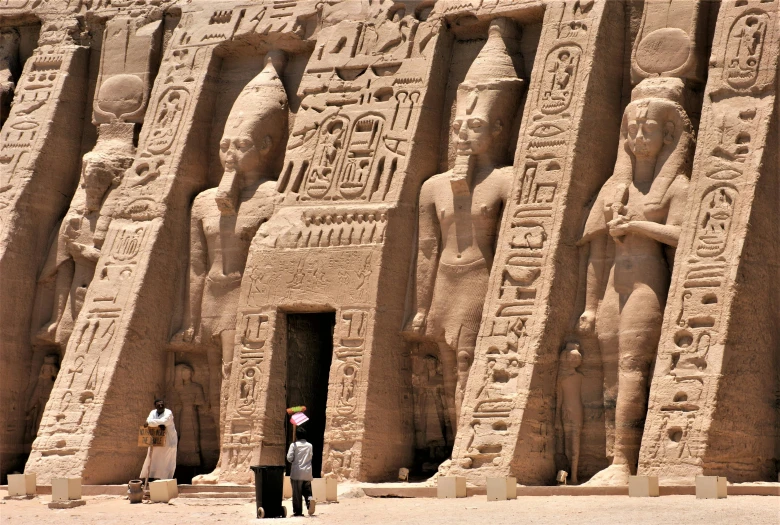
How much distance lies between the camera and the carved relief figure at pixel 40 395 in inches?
779

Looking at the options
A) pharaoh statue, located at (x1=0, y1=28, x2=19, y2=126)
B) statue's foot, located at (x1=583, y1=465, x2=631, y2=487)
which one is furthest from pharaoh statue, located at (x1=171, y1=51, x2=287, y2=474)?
statue's foot, located at (x1=583, y1=465, x2=631, y2=487)

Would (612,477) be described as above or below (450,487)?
above

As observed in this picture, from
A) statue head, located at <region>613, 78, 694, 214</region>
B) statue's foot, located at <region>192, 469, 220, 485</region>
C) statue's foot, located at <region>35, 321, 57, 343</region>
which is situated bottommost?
statue's foot, located at <region>192, 469, 220, 485</region>

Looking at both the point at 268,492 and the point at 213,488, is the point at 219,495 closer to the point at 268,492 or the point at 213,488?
the point at 213,488

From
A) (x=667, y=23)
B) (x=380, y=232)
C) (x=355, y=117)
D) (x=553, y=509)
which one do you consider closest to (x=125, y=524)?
(x=553, y=509)

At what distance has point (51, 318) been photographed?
65.1ft

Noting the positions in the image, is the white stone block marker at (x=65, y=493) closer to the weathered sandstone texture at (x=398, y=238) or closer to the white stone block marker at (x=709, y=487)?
the weathered sandstone texture at (x=398, y=238)

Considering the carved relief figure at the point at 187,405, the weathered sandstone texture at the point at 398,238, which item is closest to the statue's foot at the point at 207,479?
the weathered sandstone texture at the point at 398,238

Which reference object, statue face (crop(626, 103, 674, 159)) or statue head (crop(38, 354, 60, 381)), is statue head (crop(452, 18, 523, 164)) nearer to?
statue face (crop(626, 103, 674, 159))

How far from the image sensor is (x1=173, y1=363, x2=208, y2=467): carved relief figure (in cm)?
1889

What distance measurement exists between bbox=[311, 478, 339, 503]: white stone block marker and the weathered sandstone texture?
136 centimetres

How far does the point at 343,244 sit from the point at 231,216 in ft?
5.46

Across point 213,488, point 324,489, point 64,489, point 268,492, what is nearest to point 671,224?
point 324,489

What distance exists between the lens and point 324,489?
50.2ft
